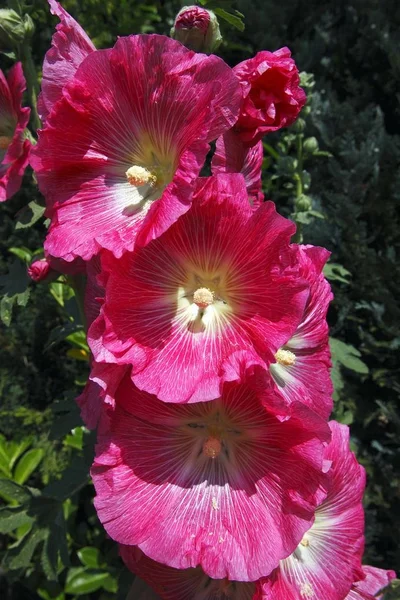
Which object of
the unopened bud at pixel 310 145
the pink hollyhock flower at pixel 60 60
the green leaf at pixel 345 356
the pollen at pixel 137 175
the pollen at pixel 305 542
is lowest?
the green leaf at pixel 345 356

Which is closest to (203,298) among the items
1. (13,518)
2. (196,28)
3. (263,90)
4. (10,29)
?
(263,90)

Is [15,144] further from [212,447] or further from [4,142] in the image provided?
[212,447]

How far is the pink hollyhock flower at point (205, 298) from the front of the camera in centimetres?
84

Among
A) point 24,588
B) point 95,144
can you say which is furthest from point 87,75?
point 24,588

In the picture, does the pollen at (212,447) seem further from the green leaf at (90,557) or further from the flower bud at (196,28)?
the green leaf at (90,557)

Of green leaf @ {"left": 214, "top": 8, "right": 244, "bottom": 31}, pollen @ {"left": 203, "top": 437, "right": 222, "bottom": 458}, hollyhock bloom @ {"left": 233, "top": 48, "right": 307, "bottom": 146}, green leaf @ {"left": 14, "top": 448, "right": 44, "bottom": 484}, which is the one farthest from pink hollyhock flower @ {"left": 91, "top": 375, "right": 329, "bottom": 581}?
green leaf @ {"left": 14, "top": 448, "right": 44, "bottom": 484}

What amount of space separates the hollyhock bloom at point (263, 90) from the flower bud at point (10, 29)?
0.48 meters

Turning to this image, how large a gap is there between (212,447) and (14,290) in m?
0.72

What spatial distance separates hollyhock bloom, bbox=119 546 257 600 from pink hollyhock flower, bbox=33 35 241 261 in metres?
0.54

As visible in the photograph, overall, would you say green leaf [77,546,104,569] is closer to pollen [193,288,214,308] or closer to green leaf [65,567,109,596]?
green leaf [65,567,109,596]

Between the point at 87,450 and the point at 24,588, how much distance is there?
1130 mm

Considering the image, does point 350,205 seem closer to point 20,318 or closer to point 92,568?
point 20,318

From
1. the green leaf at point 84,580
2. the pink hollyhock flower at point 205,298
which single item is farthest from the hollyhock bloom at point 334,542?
the green leaf at point 84,580

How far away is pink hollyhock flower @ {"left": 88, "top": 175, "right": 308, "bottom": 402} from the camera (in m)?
0.84
